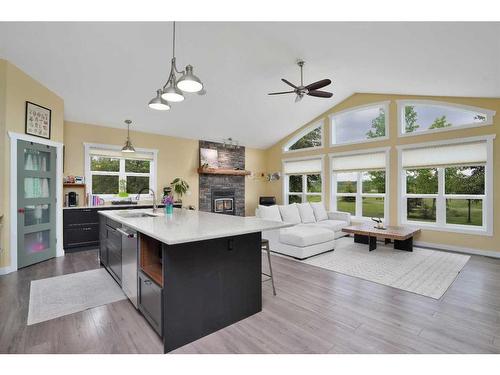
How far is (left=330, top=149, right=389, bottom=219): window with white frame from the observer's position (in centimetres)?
614

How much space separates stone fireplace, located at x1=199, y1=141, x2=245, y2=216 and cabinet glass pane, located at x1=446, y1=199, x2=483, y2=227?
17.6ft

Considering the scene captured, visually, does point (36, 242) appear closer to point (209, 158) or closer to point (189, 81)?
point (189, 81)

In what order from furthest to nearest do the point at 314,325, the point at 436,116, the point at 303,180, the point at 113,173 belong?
1. the point at 303,180
2. the point at 113,173
3. the point at 436,116
4. the point at 314,325

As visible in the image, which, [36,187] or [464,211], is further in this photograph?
[464,211]

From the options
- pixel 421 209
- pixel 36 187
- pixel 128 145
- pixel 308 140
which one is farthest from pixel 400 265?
pixel 36 187

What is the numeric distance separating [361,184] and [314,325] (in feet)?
16.7

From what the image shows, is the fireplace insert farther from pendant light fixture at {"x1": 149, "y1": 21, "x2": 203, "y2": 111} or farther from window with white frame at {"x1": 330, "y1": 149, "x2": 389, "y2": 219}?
pendant light fixture at {"x1": 149, "y1": 21, "x2": 203, "y2": 111}

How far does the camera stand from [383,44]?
3.58m

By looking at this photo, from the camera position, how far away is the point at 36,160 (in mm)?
4141

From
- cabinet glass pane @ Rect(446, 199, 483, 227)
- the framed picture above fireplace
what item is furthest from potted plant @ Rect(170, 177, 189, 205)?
cabinet glass pane @ Rect(446, 199, 483, 227)

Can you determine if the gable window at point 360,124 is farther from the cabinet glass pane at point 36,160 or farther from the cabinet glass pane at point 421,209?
the cabinet glass pane at point 36,160

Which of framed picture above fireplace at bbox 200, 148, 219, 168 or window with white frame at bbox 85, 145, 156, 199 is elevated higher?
framed picture above fireplace at bbox 200, 148, 219, 168

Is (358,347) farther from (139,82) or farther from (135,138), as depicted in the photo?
(135,138)

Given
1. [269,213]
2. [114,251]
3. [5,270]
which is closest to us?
[114,251]
